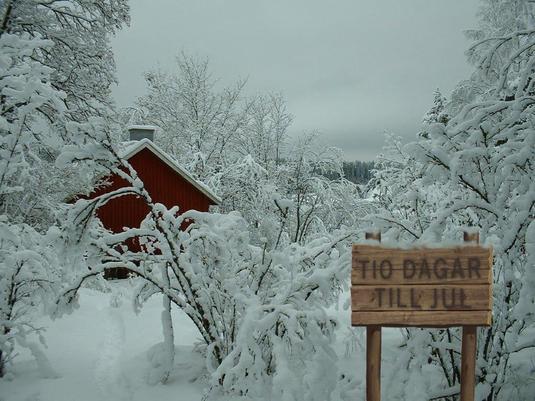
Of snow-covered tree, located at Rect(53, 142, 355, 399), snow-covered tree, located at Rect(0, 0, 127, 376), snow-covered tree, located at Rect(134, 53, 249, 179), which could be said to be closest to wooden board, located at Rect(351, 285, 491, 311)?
snow-covered tree, located at Rect(53, 142, 355, 399)

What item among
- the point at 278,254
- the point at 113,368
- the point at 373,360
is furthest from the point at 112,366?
the point at 373,360

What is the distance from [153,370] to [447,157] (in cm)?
395

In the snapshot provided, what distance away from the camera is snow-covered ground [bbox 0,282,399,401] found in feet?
16.6

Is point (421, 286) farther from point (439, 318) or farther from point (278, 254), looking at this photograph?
point (278, 254)

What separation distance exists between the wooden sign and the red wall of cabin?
1521 cm

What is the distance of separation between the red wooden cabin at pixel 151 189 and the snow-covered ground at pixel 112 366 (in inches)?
363

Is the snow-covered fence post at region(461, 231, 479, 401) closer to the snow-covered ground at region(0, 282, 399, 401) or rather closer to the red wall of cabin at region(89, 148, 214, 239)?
the snow-covered ground at region(0, 282, 399, 401)

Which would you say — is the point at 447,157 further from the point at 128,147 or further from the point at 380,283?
the point at 128,147

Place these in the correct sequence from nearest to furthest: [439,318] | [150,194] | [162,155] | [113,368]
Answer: [439,318]
[113,368]
[150,194]
[162,155]

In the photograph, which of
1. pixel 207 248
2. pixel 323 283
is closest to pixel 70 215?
pixel 207 248

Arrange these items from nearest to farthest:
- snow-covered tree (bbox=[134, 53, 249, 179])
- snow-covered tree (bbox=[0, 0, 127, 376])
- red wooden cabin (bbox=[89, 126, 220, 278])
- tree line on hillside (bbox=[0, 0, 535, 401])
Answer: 1. tree line on hillside (bbox=[0, 0, 535, 401])
2. snow-covered tree (bbox=[0, 0, 127, 376])
3. red wooden cabin (bbox=[89, 126, 220, 278])
4. snow-covered tree (bbox=[134, 53, 249, 179])

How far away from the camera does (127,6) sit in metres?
10.3

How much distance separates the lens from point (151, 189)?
17.8m

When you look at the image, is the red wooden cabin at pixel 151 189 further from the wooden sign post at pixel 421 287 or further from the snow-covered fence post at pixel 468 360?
the snow-covered fence post at pixel 468 360
